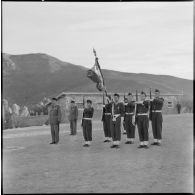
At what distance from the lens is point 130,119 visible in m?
6.24

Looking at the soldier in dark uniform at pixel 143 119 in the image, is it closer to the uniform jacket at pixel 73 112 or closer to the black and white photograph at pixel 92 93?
the black and white photograph at pixel 92 93

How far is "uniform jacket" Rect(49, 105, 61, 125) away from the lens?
17.6ft

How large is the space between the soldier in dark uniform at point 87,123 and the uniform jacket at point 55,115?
35 centimetres

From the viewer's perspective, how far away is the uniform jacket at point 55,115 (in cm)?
535

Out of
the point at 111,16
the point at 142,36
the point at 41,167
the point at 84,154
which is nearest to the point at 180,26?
the point at 142,36

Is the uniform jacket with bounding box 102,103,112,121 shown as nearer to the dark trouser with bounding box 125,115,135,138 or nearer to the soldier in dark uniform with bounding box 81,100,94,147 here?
the soldier in dark uniform with bounding box 81,100,94,147

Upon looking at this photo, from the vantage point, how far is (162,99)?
5.57 metres

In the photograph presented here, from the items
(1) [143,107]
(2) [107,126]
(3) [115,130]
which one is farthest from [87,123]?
(1) [143,107]

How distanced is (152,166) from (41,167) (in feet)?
4.28

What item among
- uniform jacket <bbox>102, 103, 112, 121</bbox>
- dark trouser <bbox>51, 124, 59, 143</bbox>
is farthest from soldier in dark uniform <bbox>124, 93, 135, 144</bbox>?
dark trouser <bbox>51, 124, 59, 143</bbox>

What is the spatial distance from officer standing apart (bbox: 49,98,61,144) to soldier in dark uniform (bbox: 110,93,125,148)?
29.5 inches

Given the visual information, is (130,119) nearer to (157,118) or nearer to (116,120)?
(116,120)

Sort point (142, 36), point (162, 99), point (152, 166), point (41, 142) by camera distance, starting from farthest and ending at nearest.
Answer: point (41, 142)
point (162, 99)
point (142, 36)
point (152, 166)

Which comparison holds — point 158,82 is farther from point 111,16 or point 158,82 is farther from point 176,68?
point 111,16
